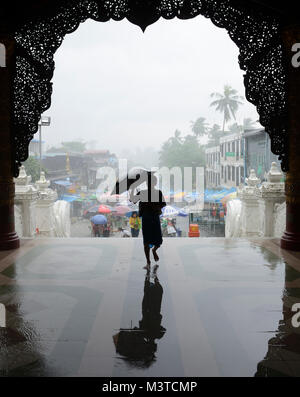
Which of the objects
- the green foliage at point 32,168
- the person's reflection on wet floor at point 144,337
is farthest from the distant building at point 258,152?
the person's reflection on wet floor at point 144,337

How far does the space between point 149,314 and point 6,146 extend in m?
4.14

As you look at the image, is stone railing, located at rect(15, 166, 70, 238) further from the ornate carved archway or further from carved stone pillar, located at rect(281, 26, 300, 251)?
carved stone pillar, located at rect(281, 26, 300, 251)

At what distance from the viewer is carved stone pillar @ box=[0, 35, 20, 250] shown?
666 cm

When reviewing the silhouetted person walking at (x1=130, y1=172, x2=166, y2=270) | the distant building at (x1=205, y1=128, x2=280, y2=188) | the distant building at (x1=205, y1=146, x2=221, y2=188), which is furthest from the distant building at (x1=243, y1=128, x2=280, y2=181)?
the silhouetted person walking at (x1=130, y1=172, x2=166, y2=270)

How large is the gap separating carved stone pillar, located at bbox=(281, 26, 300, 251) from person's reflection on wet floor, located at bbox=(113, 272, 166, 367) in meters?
3.33

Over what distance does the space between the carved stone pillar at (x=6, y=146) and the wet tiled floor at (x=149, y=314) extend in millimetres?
497

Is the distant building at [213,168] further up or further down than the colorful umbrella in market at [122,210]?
further up

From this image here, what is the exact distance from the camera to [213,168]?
143ft

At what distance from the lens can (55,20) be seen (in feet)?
22.6

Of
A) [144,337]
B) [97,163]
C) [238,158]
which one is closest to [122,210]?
[238,158]

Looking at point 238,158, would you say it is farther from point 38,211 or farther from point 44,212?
point 38,211

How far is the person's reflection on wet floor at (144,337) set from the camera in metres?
3.06

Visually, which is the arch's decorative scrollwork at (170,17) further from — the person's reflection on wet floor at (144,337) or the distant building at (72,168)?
the distant building at (72,168)
